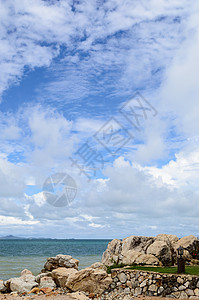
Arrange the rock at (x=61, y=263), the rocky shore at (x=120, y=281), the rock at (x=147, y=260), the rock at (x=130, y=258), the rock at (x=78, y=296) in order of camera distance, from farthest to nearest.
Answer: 1. the rock at (x=61, y=263)
2. the rock at (x=130, y=258)
3. the rock at (x=147, y=260)
4. the rock at (x=78, y=296)
5. the rocky shore at (x=120, y=281)

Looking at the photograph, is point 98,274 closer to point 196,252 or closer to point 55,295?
point 55,295

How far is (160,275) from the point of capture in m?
13.3

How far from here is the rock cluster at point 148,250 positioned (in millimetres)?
16812

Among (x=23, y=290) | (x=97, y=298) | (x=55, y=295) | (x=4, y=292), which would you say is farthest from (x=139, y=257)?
(x=4, y=292)

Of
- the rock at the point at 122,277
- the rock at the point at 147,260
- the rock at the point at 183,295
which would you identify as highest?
the rock at the point at 147,260

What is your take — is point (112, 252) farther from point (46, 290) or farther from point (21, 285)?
point (21, 285)

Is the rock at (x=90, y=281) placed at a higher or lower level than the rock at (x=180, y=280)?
lower

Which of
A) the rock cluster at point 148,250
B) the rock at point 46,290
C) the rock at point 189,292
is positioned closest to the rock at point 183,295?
the rock at point 189,292

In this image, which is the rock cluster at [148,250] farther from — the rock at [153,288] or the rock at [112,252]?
the rock at [153,288]

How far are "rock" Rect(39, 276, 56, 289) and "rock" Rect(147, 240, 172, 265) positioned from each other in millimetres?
5801

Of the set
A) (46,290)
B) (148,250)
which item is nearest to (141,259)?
(148,250)

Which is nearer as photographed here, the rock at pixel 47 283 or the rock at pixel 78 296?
the rock at pixel 78 296

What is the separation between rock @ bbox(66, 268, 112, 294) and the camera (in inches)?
579

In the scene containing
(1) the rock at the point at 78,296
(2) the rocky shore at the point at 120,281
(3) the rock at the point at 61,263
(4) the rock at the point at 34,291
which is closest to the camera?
(2) the rocky shore at the point at 120,281
